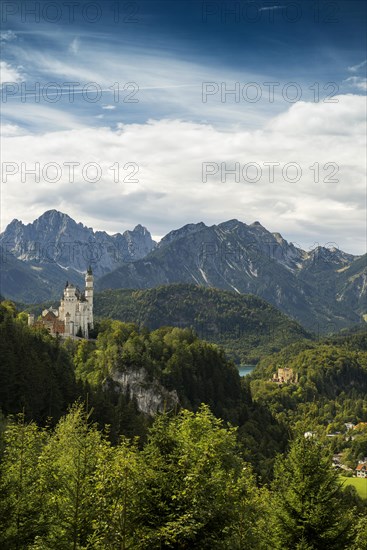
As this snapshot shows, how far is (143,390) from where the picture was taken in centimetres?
12681

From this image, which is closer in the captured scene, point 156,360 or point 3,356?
point 3,356

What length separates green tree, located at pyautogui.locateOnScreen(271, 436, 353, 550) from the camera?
28594 mm

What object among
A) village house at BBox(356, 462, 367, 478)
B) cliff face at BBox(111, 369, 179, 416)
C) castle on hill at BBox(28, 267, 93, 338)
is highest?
castle on hill at BBox(28, 267, 93, 338)

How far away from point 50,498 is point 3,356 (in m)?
45.0

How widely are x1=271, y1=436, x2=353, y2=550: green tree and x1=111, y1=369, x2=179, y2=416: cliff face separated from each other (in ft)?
304

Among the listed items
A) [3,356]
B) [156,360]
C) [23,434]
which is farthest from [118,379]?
[23,434]

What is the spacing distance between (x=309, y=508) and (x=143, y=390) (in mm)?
99618

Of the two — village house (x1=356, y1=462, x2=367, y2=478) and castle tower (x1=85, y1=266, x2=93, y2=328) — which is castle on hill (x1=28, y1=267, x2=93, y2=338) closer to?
castle tower (x1=85, y1=266, x2=93, y2=328)

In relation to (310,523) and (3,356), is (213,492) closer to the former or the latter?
(310,523)

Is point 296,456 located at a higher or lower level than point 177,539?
higher

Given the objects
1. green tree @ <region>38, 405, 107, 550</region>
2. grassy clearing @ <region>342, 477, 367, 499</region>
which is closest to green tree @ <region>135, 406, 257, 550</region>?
green tree @ <region>38, 405, 107, 550</region>

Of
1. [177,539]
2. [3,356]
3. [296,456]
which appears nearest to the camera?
[177,539]

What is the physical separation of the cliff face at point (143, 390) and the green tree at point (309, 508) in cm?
9269

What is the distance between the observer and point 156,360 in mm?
139000
